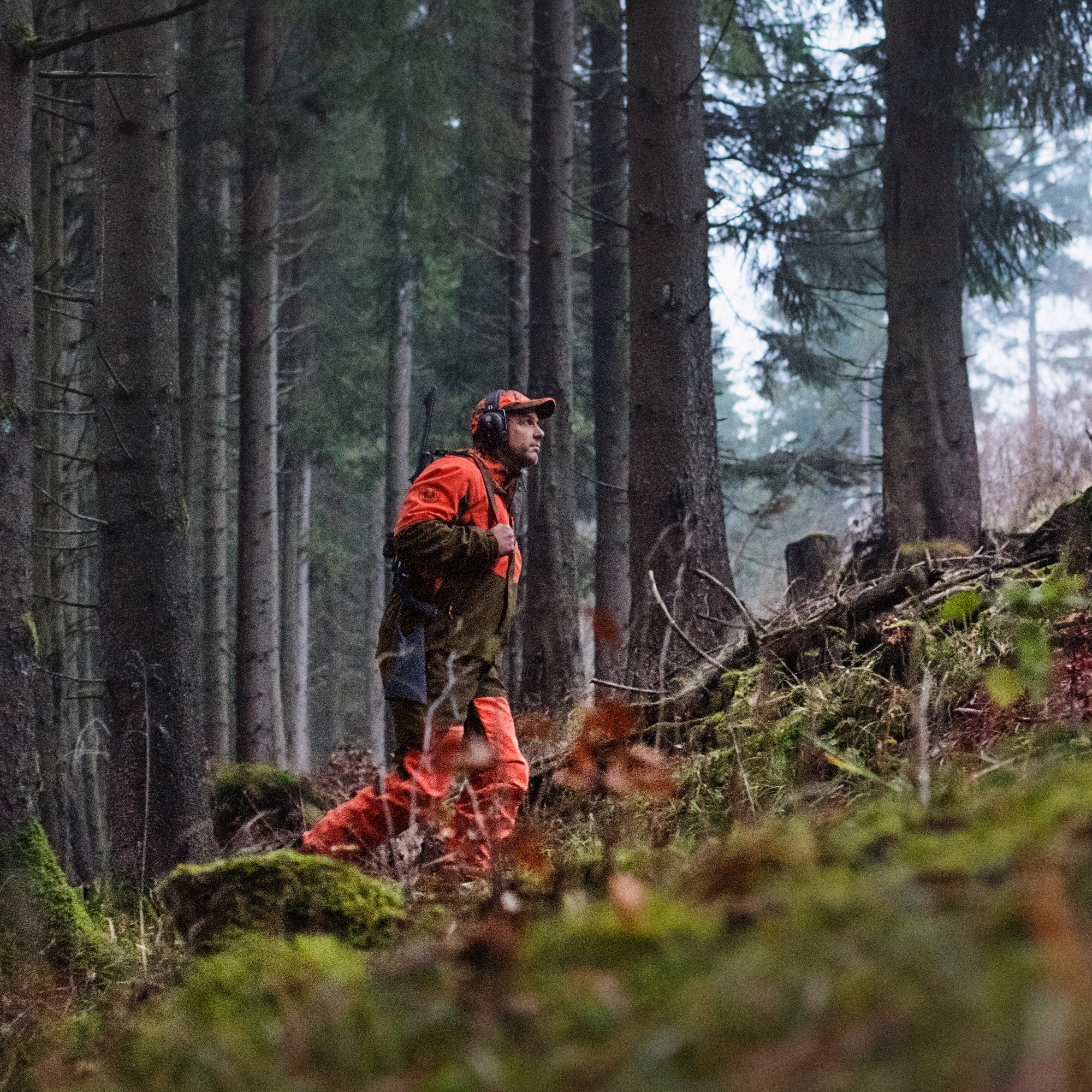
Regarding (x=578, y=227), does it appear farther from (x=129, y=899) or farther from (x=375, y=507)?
(x=129, y=899)

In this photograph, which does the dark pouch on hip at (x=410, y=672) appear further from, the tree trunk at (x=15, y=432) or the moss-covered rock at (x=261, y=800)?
the moss-covered rock at (x=261, y=800)

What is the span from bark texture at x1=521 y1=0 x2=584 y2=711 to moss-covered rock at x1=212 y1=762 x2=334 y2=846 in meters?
2.62

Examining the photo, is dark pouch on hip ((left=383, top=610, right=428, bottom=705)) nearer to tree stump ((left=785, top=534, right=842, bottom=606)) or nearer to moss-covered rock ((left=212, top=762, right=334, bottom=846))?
moss-covered rock ((left=212, top=762, right=334, bottom=846))

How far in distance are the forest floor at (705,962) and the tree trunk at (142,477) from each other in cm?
283

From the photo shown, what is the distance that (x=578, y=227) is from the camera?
66.2ft

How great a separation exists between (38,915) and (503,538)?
7.70 feet

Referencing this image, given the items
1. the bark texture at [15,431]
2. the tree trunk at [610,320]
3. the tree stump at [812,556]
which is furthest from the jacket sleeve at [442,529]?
the tree trunk at [610,320]

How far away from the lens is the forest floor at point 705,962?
Answer: 1.06 metres

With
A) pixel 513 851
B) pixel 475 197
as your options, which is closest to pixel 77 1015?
pixel 513 851

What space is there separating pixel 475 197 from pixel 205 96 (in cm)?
527

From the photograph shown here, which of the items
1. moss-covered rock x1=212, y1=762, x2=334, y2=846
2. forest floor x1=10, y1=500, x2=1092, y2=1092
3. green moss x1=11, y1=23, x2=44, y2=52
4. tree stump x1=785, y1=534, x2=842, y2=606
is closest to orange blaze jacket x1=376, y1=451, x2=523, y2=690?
forest floor x1=10, y1=500, x2=1092, y2=1092

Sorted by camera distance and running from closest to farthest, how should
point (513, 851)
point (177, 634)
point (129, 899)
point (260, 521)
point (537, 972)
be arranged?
point (537, 972), point (513, 851), point (129, 899), point (177, 634), point (260, 521)

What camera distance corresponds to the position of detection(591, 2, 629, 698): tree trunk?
15062mm

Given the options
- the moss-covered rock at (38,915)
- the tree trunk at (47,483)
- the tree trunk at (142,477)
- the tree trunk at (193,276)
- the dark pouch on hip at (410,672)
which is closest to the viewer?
the moss-covered rock at (38,915)
